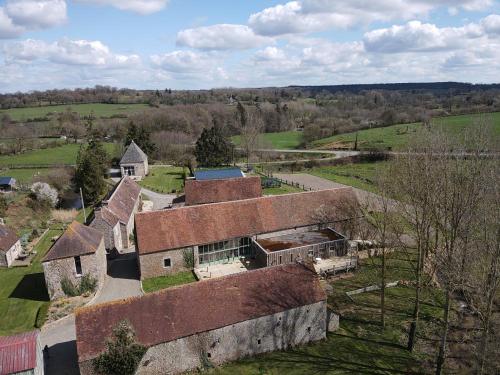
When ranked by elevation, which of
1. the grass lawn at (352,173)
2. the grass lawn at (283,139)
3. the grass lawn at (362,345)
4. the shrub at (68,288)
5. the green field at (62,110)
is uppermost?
the green field at (62,110)

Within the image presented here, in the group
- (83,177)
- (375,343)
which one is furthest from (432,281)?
(83,177)

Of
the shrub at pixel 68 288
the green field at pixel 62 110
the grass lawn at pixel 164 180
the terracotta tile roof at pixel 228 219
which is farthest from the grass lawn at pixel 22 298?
the green field at pixel 62 110

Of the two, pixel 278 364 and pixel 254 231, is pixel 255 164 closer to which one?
pixel 254 231

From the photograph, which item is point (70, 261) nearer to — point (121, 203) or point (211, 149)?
point (121, 203)

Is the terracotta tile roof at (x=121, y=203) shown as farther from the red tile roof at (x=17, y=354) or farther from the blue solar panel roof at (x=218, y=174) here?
the red tile roof at (x=17, y=354)

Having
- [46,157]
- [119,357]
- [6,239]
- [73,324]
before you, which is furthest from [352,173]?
[46,157]

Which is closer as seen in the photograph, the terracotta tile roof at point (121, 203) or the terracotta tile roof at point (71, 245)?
the terracotta tile roof at point (71, 245)

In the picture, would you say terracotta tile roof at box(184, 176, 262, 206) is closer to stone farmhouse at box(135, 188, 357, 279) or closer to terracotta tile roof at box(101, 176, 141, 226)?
terracotta tile roof at box(101, 176, 141, 226)
